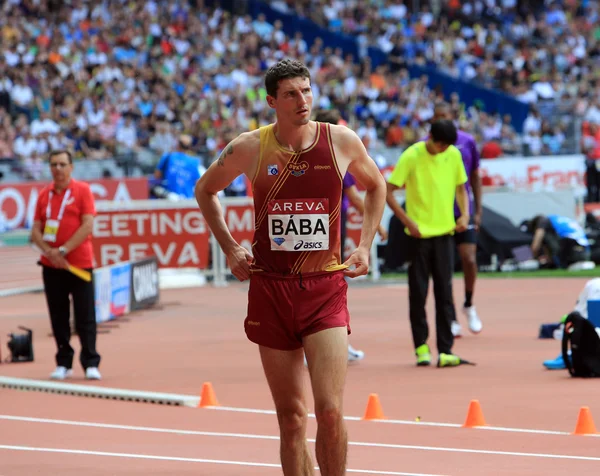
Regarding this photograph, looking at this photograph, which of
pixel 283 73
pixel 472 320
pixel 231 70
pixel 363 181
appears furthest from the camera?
pixel 231 70

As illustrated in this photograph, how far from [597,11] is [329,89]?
1229 cm

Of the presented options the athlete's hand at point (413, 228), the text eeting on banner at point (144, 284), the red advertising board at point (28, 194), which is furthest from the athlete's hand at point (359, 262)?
the red advertising board at point (28, 194)

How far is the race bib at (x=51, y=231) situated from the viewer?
12070 millimetres

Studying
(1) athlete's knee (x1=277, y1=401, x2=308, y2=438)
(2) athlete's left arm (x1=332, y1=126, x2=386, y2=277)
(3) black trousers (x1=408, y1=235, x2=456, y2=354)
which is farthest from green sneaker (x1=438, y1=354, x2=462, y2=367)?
(1) athlete's knee (x1=277, y1=401, x2=308, y2=438)

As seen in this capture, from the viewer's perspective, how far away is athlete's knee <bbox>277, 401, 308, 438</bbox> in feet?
20.8

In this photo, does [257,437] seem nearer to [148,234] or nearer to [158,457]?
[158,457]

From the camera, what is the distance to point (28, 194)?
29328mm

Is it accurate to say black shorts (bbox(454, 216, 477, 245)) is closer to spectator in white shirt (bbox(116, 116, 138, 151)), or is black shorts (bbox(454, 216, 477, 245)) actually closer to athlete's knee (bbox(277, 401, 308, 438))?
athlete's knee (bbox(277, 401, 308, 438))

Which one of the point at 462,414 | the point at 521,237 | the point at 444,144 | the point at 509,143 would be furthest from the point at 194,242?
the point at 509,143

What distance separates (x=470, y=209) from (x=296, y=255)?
288 inches

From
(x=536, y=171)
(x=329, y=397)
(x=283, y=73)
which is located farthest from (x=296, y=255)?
(x=536, y=171)

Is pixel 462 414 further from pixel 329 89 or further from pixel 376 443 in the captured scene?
pixel 329 89

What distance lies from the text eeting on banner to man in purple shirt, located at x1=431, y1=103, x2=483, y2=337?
5447 mm

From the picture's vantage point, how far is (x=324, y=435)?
618 centimetres
